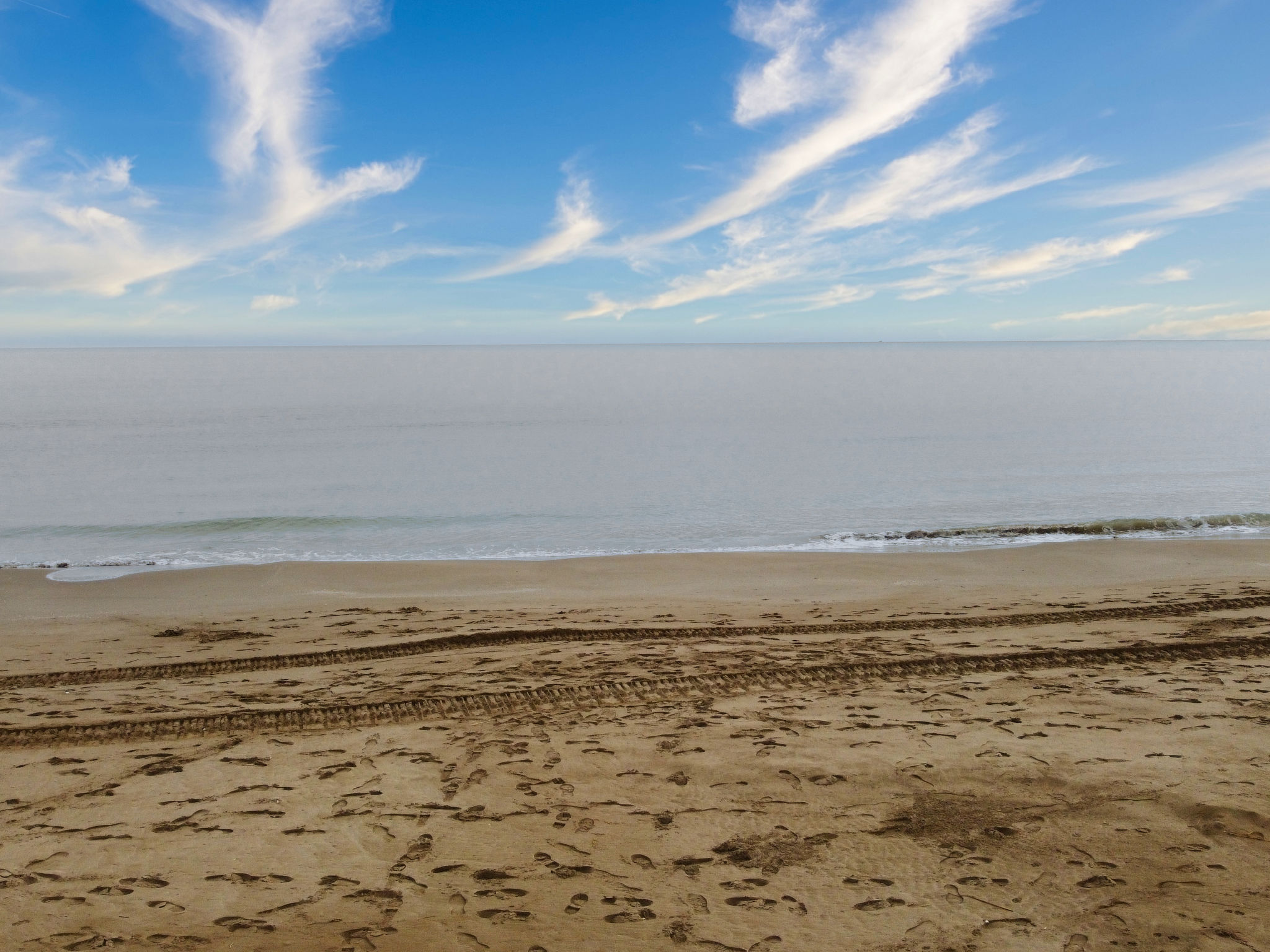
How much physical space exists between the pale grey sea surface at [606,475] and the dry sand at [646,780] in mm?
6397

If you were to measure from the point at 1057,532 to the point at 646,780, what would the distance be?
14.2 metres

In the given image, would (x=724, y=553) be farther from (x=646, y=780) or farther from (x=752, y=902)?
(x=752, y=902)

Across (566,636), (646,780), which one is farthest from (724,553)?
(646,780)

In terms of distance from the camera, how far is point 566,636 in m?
8.89

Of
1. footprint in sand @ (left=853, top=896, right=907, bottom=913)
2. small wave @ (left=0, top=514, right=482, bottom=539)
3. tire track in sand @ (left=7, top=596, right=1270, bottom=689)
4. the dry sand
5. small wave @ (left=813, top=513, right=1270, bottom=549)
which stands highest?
small wave @ (left=0, top=514, right=482, bottom=539)

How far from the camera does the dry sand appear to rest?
389 cm

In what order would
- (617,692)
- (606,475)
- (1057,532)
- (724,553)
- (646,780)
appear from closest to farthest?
(646,780) < (617,692) < (724,553) < (1057,532) < (606,475)

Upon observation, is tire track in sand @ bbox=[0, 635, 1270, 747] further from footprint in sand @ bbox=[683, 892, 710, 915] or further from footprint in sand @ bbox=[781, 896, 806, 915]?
footprint in sand @ bbox=[781, 896, 806, 915]

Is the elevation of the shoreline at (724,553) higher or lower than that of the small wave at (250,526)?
A: lower

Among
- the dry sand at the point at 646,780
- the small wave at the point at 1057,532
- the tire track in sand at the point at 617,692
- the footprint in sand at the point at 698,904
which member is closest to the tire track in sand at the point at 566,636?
the dry sand at the point at 646,780

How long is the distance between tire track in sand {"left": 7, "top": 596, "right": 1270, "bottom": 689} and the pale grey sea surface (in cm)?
567

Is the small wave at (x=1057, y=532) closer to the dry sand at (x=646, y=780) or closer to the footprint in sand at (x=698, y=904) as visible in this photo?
the dry sand at (x=646, y=780)

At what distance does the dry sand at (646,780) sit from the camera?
3.89m

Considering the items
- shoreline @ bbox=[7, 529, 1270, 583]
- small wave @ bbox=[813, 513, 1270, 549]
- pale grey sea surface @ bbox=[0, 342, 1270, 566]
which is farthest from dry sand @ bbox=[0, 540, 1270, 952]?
pale grey sea surface @ bbox=[0, 342, 1270, 566]
